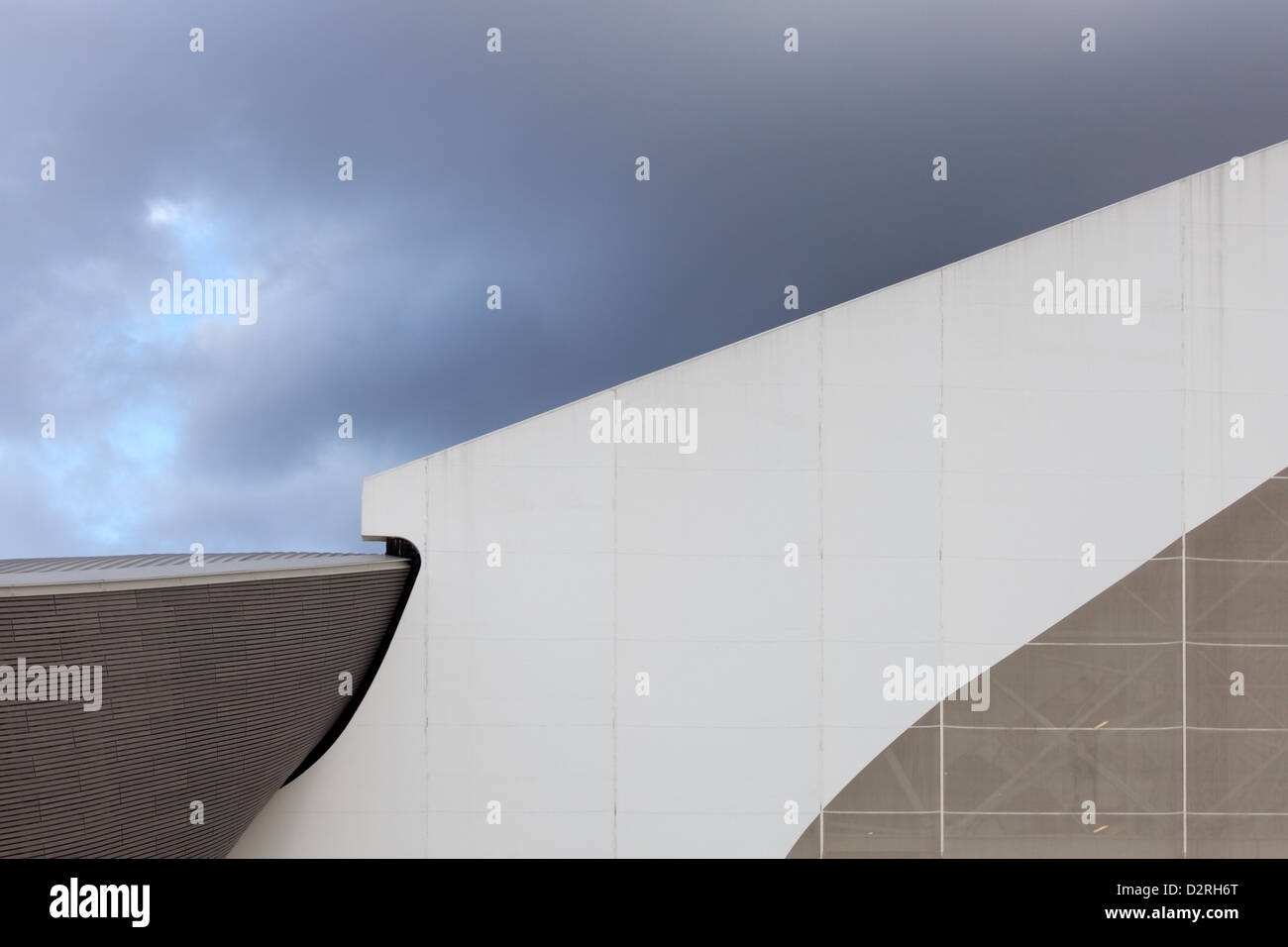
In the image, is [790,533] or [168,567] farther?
[790,533]

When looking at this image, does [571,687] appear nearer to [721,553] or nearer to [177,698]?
[721,553]

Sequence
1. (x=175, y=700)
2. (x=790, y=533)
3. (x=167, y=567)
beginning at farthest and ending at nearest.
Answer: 1. (x=790, y=533)
2. (x=167, y=567)
3. (x=175, y=700)

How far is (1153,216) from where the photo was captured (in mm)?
10422

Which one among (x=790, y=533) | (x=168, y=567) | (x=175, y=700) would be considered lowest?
(x=175, y=700)

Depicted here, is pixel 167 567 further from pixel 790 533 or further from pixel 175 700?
pixel 790 533

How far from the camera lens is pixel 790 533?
9.89m

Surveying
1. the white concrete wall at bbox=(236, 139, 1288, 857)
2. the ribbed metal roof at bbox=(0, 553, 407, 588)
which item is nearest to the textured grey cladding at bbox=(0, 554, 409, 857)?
the ribbed metal roof at bbox=(0, 553, 407, 588)

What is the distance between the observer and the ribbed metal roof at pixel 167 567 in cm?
700

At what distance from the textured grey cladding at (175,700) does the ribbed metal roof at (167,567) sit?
0.06 metres

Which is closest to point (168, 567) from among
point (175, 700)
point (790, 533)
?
point (175, 700)

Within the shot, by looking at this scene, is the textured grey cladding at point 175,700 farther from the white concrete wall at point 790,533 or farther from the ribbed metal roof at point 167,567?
the white concrete wall at point 790,533

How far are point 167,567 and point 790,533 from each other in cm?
692

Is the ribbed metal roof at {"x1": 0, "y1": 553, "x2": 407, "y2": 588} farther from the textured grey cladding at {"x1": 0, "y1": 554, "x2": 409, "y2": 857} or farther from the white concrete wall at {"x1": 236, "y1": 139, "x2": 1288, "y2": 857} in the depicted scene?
the white concrete wall at {"x1": 236, "y1": 139, "x2": 1288, "y2": 857}
